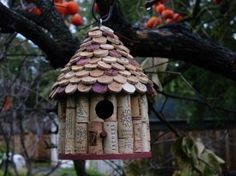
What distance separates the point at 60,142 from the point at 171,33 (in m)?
1.18

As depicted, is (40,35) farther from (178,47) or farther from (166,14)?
(166,14)

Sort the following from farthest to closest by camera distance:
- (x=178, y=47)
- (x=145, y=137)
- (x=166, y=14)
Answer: (x=166, y=14), (x=178, y=47), (x=145, y=137)

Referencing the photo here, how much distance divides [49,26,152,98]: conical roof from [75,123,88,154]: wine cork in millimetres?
139

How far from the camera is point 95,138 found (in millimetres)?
1910

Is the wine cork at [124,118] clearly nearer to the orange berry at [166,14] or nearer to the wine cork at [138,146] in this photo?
the wine cork at [138,146]

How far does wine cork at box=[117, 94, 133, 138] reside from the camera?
1938 mm

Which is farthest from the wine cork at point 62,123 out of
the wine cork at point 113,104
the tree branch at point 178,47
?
the tree branch at point 178,47

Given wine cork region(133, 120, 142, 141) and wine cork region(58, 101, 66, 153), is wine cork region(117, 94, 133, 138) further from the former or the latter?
wine cork region(58, 101, 66, 153)

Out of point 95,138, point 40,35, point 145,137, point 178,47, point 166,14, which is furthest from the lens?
point 166,14

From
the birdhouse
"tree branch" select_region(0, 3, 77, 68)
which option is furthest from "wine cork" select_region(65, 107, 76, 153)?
"tree branch" select_region(0, 3, 77, 68)

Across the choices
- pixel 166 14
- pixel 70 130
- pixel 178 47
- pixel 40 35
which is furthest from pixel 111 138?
pixel 166 14

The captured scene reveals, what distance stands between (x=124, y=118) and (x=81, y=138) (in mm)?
184

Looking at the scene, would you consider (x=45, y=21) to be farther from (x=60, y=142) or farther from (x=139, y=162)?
(x=139, y=162)

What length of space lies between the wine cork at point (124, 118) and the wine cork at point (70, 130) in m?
0.18
